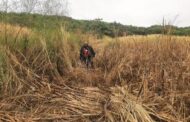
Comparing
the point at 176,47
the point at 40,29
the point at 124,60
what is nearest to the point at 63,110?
the point at 124,60

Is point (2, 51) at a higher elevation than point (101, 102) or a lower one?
higher

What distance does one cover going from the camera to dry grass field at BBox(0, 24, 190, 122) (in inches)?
130

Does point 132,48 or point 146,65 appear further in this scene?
point 132,48

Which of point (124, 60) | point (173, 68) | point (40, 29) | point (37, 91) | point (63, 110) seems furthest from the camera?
point (40, 29)

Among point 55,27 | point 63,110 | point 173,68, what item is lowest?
point 63,110

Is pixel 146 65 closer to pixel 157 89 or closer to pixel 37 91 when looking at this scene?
pixel 157 89

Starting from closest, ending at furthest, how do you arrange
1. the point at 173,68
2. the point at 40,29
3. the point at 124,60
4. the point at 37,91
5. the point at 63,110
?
the point at 63,110
the point at 37,91
the point at 173,68
the point at 124,60
the point at 40,29

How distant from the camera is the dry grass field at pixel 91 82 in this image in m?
3.31

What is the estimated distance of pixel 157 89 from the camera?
3.76m

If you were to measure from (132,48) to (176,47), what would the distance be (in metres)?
0.87

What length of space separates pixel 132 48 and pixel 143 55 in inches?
28.3

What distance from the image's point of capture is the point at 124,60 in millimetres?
4465

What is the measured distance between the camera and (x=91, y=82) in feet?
13.0

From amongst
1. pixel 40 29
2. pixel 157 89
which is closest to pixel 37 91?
pixel 157 89
